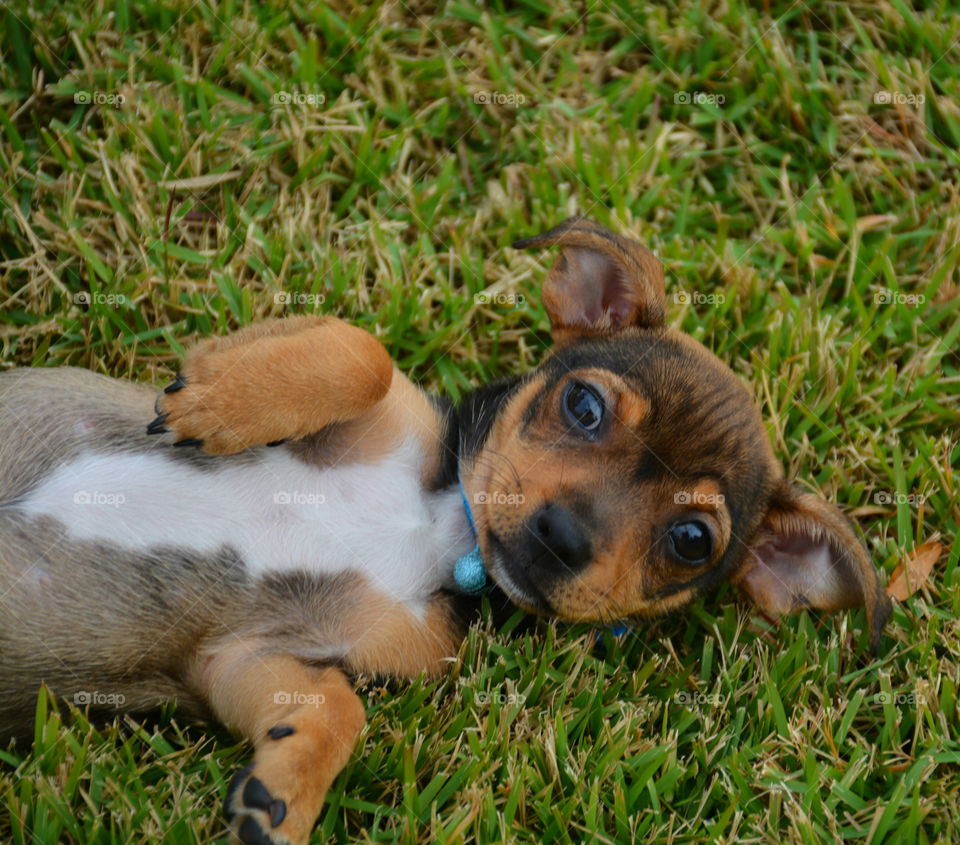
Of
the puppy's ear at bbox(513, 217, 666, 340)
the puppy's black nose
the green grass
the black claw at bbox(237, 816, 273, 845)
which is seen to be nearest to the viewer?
the black claw at bbox(237, 816, 273, 845)

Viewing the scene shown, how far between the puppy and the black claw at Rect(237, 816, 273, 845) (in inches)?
5.0

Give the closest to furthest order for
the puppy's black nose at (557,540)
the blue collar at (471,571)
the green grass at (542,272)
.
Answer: the puppy's black nose at (557,540)
the green grass at (542,272)
the blue collar at (471,571)

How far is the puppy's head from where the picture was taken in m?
4.06

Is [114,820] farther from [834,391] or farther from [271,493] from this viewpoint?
[834,391]

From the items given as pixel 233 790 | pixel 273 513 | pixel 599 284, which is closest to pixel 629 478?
pixel 599 284

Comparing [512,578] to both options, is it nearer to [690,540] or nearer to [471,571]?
[471,571]

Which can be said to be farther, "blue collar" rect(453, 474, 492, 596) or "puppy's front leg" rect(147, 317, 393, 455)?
"blue collar" rect(453, 474, 492, 596)

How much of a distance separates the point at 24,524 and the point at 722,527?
2893mm

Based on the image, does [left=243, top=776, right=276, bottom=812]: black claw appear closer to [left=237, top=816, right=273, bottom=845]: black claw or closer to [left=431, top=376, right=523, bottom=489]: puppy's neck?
[left=237, top=816, right=273, bottom=845]: black claw

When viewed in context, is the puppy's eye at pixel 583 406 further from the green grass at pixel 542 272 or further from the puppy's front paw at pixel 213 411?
the puppy's front paw at pixel 213 411

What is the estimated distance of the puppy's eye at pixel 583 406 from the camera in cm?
425

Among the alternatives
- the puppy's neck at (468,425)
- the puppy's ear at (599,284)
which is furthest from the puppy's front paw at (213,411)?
the puppy's ear at (599,284)

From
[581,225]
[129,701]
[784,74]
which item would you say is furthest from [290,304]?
[784,74]

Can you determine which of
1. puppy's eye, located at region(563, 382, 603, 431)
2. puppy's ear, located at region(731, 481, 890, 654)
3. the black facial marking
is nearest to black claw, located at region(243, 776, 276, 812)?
the black facial marking
